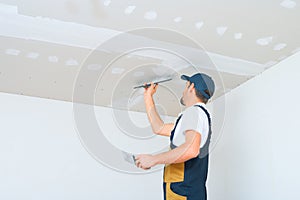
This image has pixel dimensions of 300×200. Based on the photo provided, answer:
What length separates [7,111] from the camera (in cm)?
287

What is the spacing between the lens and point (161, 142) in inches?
127

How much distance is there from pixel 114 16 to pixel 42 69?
90cm

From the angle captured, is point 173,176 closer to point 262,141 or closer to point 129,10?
point 262,141

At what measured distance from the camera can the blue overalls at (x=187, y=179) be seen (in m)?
1.88

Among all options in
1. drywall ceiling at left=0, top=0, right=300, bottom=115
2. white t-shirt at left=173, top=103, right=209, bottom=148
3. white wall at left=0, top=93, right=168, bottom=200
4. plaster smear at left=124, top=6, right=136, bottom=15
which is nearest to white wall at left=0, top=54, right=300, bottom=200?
white wall at left=0, top=93, right=168, bottom=200

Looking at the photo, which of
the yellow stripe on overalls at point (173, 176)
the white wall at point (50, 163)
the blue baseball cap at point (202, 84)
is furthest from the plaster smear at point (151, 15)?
the white wall at point (50, 163)

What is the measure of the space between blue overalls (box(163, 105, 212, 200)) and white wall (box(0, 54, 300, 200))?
505 millimetres

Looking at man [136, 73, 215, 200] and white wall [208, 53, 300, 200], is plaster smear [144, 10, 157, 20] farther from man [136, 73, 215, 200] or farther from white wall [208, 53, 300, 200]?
white wall [208, 53, 300, 200]

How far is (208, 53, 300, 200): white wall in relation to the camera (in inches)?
80.7

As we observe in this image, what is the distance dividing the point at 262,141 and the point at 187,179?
68 cm

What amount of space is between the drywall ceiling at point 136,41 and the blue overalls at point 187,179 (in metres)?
Answer: 0.65

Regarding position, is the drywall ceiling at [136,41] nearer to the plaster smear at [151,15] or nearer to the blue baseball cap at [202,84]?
the plaster smear at [151,15]

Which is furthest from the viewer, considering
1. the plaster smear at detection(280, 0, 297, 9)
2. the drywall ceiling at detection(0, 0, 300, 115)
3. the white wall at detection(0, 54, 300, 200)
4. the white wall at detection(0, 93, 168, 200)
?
the white wall at detection(0, 93, 168, 200)

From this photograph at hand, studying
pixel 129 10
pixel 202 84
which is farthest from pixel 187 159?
pixel 129 10
